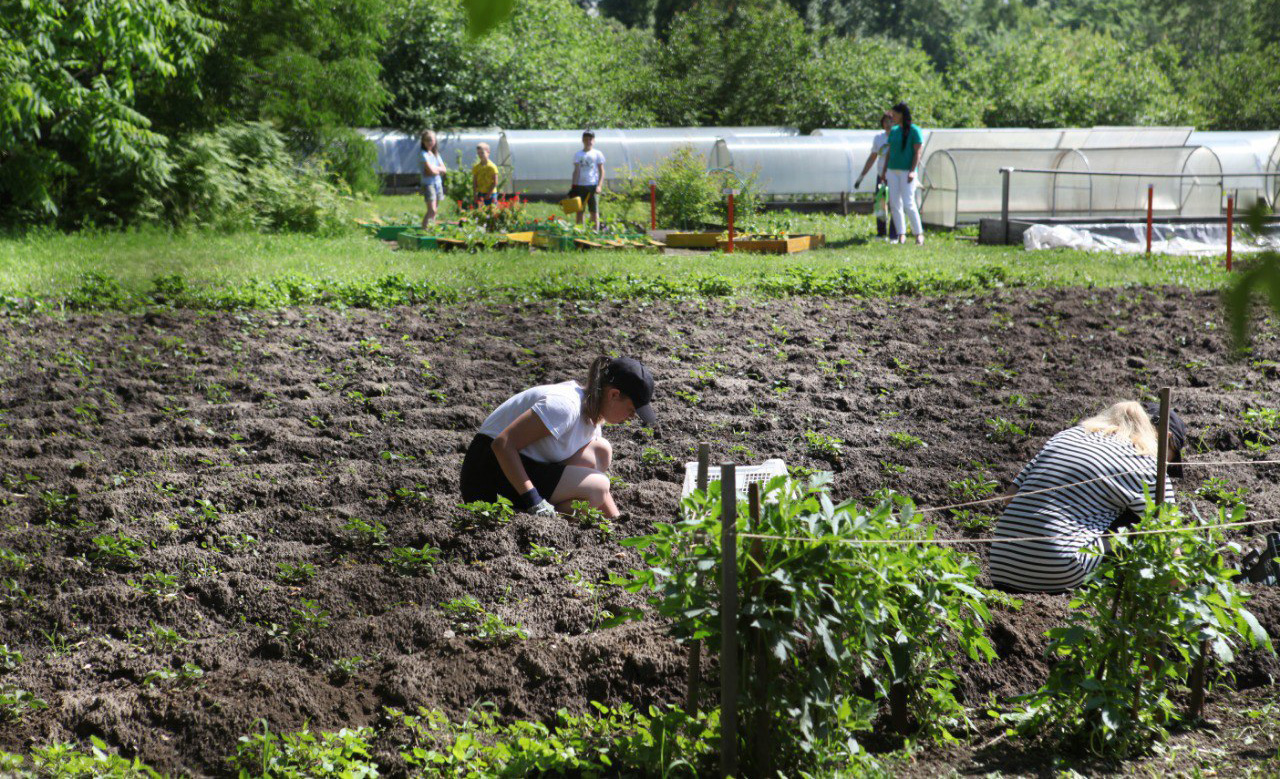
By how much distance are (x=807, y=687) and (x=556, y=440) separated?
8.36 ft

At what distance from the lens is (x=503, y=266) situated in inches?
505

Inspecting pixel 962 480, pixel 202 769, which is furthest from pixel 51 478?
pixel 962 480

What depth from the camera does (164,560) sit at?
492 centimetres

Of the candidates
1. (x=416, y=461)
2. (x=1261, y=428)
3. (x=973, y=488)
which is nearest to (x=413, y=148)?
(x=416, y=461)

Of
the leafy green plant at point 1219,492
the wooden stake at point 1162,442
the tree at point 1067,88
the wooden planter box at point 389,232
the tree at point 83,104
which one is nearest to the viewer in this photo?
the wooden stake at point 1162,442

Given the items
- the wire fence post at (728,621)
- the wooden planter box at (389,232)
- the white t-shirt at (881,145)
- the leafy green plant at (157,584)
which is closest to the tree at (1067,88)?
the white t-shirt at (881,145)

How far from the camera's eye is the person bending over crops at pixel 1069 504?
4.66m

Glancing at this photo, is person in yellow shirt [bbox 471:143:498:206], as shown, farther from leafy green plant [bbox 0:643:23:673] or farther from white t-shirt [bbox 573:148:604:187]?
leafy green plant [bbox 0:643:23:673]

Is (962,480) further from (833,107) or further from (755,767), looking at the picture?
(833,107)

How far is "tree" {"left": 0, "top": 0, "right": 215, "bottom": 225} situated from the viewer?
13555mm

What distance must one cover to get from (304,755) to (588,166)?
15.5 metres

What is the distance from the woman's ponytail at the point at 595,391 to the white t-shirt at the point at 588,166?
1314 cm

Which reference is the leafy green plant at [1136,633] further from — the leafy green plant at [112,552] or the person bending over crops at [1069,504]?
the leafy green plant at [112,552]

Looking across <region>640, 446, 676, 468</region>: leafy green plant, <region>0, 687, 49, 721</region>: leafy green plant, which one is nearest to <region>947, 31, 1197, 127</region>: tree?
<region>640, 446, 676, 468</region>: leafy green plant
